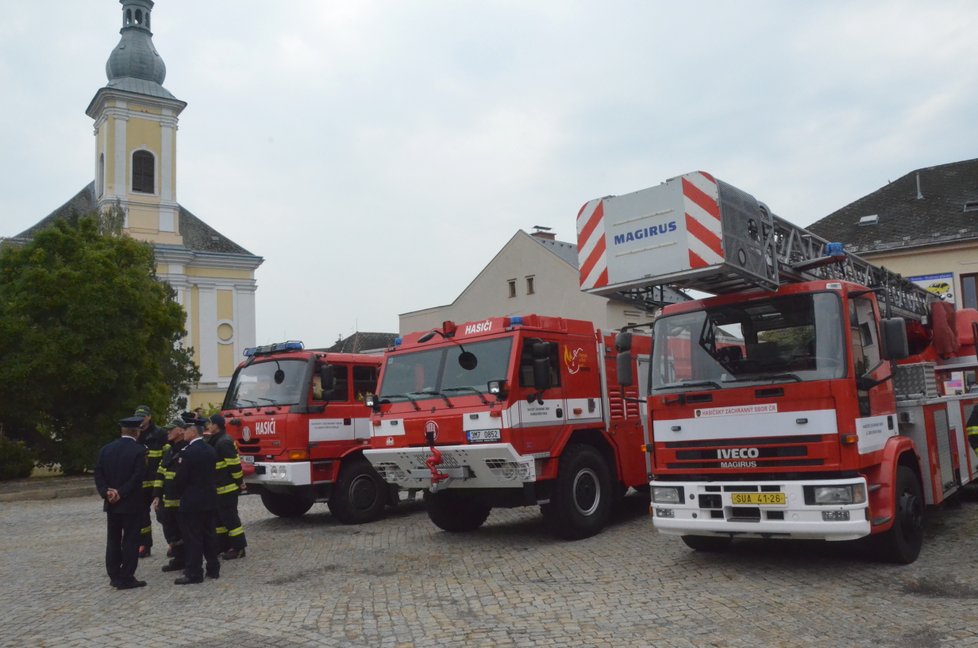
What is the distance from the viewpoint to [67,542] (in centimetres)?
1189

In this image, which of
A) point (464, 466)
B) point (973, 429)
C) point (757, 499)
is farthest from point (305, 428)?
point (973, 429)

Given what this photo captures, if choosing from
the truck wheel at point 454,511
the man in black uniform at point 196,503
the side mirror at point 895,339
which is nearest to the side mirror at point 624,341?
the side mirror at point 895,339

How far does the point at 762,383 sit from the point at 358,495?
7.05m

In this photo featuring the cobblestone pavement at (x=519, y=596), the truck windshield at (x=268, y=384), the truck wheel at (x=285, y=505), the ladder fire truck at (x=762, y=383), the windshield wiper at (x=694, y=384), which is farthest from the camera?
the truck wheel at (x=285, y=505)

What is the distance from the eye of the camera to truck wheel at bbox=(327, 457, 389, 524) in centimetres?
1223

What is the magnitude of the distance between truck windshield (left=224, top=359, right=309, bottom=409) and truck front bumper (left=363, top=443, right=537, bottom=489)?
7.69ft

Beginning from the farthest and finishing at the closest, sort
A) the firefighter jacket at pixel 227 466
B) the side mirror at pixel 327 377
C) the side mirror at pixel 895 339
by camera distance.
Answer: the side mirror at pixel 327 377, the firefighter jacket at pixel 227 466, the side mirror at pixel 895 339

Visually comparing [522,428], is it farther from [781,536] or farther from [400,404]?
[781,536]

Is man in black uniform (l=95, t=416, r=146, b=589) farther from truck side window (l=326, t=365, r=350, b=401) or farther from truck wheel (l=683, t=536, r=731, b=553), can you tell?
truck wheel (l=683, t=536, r=731, b=553)

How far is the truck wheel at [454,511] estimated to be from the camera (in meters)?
10.8

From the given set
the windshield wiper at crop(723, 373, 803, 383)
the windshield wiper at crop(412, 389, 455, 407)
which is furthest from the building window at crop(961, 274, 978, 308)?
the windshield wiper at crop(723, 373, 803, 383)

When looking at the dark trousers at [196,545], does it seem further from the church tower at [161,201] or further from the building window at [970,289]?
the church tower at [161,201]

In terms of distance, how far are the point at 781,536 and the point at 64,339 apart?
58.1ft

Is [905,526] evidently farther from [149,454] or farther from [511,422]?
[149,454]
